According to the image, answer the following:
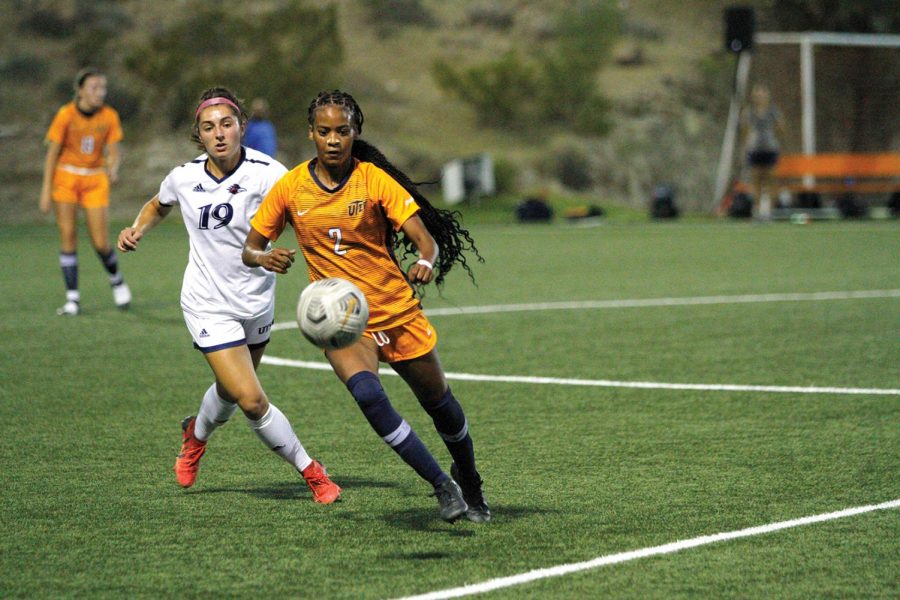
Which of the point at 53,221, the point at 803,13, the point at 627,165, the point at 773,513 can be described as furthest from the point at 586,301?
the point at 803,13

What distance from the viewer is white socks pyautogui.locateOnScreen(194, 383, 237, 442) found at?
689 cm

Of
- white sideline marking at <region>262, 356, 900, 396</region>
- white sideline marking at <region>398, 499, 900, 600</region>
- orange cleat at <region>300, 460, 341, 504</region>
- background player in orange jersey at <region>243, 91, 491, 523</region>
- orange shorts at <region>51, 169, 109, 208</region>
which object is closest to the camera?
white sideline marking at <region>398, 499, 900, 600</region>

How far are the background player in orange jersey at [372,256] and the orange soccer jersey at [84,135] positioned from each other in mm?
8904

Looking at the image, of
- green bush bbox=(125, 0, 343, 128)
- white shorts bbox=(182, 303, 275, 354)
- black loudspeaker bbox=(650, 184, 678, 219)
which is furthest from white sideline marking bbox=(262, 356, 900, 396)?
green bush bbox=(125, 0, 343, 128)

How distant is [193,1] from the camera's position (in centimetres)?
4762

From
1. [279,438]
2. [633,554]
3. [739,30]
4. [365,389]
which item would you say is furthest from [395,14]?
[633,554]

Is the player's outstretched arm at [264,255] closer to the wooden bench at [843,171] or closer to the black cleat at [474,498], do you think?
the black cleat at [474,498]

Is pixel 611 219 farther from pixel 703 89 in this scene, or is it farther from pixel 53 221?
pixel 703 89

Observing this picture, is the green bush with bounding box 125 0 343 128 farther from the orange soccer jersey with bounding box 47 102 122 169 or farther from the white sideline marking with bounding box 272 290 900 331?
the white sideline marking with bounding box 272 290 900 331

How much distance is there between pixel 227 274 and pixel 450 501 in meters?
1.70

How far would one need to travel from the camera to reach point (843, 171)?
3095cm

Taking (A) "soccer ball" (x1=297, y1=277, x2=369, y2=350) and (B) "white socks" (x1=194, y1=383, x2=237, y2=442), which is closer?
(A) "soccer ball" (x1=297, y1=277, x2=369, y2=350)

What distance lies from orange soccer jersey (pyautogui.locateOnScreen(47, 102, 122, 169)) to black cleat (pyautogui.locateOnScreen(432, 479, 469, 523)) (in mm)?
9590

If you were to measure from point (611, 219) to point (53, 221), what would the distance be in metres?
13.9
